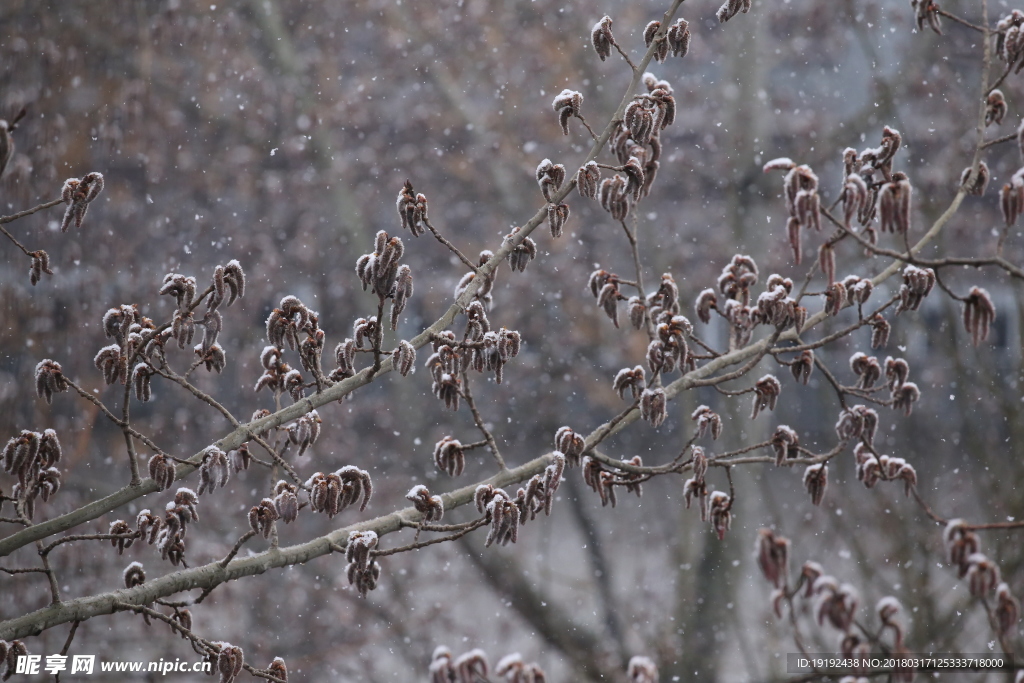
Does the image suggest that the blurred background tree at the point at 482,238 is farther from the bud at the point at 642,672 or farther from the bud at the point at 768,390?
the bud at the point at 642,672

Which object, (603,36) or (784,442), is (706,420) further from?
(603,36)

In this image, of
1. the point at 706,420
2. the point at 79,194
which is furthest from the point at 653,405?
the point at 79,194

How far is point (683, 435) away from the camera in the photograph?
6355 mm

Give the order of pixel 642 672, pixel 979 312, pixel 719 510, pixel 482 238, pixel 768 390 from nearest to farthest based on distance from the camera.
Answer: pixel 642 672
pixel 979 312
pixel 719 510
pixel 768 390
pixel 482 238

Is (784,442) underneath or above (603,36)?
underneath

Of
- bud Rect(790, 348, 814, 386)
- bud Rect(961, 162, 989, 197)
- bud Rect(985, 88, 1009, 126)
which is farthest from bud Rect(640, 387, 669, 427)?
bud Rect(985, 88, 1009, 126)

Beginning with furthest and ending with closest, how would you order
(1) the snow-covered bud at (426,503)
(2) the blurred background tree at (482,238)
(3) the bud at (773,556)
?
1. (2) the blurred background tree at (482,238)
2. (1) the snow-covered bud at (426,503)
3. (3) the bud at (773,556)

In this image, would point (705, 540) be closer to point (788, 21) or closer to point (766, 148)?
point (766, 148)

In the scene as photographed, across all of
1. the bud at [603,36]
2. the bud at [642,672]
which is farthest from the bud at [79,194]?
the bud at [642,672]

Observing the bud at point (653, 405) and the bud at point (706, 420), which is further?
the bud at point (706, 420)

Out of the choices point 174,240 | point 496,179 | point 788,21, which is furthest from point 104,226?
point 788,21

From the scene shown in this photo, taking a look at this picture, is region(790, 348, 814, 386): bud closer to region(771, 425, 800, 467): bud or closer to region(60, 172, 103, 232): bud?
region(771, 425, 800, 467): bud

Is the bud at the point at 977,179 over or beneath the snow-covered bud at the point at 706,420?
over

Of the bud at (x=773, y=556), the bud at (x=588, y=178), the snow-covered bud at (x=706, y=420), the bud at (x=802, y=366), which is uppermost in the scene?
the bud at (x=588, y=178)
